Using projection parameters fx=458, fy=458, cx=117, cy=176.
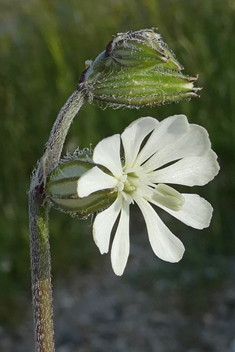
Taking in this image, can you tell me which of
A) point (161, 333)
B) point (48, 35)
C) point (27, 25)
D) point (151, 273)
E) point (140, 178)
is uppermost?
point (27, 25)

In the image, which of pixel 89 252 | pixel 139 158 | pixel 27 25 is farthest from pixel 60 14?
pixel 139 158

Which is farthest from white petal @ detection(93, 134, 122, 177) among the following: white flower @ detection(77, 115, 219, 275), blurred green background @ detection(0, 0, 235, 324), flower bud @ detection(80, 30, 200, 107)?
blurred green background @ detection(0, 0, 235, 324)

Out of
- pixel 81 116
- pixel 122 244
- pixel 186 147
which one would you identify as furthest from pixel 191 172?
pixel 81 116

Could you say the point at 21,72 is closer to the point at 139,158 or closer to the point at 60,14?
the point at 60,14

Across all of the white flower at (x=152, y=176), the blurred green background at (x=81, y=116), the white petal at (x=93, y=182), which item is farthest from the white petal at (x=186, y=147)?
the blurred green background at (x=81, y=116)

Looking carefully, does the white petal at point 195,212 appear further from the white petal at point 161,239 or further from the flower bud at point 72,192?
the flower bud at point 72,192

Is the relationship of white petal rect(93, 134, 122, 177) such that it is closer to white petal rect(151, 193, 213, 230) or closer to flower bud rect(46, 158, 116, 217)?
flower bud rect(46, 158, 116, 217)

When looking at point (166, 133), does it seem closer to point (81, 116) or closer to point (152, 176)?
point (152, 176)
